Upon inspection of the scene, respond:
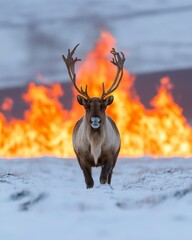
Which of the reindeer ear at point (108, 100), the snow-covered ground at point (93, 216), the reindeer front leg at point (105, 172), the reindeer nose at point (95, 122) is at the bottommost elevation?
the snow-covered ground at point (93, 216)

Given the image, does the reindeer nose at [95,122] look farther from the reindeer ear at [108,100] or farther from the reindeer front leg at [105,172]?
the reindeer front leg at [105,172]

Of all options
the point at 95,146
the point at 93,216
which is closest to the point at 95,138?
the point at 95,146

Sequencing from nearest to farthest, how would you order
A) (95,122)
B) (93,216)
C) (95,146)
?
(93,216)
(95,122)
(95,146)

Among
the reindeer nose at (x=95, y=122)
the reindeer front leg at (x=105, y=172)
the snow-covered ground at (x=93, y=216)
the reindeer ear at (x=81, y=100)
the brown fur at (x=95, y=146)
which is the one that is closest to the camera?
the snow-covered ground at (x=93, y=216)

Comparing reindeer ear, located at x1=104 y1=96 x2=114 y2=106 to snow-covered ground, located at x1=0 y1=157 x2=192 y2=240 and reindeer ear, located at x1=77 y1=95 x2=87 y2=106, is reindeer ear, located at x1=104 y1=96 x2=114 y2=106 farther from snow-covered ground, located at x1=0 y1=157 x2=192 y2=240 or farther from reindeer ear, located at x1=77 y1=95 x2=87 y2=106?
snow-covered ground, located at x1=0 y1=157 x2=192 y2=240

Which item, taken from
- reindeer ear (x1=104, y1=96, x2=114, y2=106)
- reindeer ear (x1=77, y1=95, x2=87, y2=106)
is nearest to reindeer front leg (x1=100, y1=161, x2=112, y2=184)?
reindeer ear (x1=104, y1=96, x2=114, y2=106)

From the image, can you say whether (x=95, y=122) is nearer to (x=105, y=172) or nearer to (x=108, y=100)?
(x=108, y=100)

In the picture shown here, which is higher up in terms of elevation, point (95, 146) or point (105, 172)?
point (95, 146)

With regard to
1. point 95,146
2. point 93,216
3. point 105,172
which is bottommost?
point 93,216

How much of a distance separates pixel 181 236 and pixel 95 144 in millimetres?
7354

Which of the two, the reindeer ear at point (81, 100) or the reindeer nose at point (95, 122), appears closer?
the reindeer nose at point (95, 122)

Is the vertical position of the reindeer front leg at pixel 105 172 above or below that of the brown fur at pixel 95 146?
below

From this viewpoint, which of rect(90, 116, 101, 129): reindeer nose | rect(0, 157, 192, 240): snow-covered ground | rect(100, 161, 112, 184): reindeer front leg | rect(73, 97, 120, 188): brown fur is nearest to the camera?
rect(0, 157, 192, 240): snow-covered ground

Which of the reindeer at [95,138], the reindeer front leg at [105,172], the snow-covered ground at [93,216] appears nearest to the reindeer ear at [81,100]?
the reindeer at [95,138]
